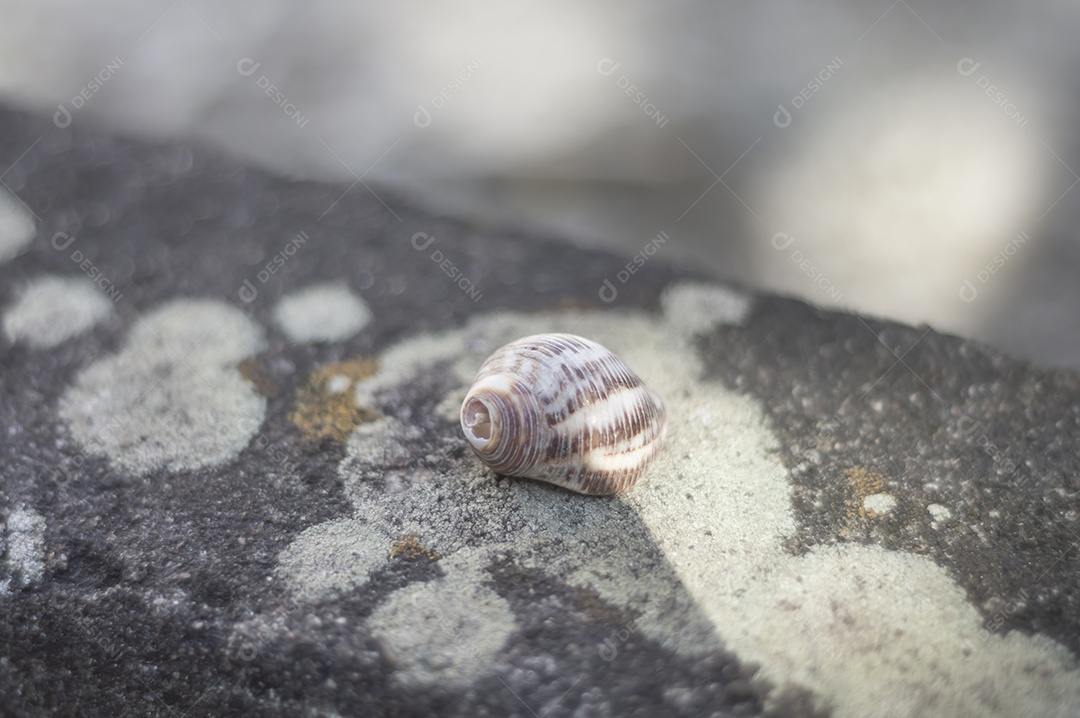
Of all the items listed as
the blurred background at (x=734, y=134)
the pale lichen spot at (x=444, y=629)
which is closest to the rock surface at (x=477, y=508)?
the pale lichen spot at (x=444, y=629)

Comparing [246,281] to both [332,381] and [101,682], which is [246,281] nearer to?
[332,381]

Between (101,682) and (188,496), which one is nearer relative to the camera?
(101,682)

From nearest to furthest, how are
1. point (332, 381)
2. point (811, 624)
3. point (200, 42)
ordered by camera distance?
point (811, 624) → point (332, 381) → point (200, 42)

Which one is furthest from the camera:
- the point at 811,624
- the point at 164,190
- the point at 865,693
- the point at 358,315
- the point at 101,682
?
the point at 164,190

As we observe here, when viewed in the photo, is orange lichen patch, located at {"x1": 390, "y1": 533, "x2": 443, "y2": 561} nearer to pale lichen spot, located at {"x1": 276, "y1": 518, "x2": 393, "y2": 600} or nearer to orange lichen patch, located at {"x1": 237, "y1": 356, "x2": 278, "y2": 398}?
pale lichen spot, located at {"x1": 276, "y1": 518, "x2": 393, "y2": 600}

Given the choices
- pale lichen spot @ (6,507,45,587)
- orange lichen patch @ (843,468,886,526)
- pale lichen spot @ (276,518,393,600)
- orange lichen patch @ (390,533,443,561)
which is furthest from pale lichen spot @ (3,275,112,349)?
orange lichen patch @ (843,468,886,526)

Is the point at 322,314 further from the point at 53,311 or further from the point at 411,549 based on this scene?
the point at 411,549

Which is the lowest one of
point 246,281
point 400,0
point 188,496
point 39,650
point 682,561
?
point 39,650

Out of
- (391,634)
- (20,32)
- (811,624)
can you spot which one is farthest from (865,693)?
(20,32)
